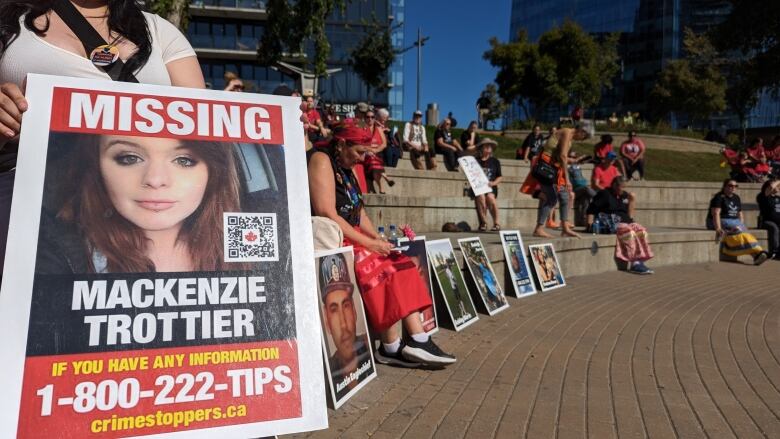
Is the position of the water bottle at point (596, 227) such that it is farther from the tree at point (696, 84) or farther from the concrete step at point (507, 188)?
the tree at point (696, 84)

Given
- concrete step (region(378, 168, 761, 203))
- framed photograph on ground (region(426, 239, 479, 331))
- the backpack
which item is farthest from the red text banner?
concrete step (region(378, 168, 761, 203))

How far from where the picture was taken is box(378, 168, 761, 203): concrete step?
1193 cm

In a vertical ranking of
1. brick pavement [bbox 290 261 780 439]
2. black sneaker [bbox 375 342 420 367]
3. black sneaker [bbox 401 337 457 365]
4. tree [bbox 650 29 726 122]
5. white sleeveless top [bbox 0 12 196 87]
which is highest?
tree [bbox 650 29 726 122]

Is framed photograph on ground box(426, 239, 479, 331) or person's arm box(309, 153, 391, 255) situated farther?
framed photograph on ground box(426, 239, 479, 331)

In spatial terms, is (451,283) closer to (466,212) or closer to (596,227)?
(466,212)

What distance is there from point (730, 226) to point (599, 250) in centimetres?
397

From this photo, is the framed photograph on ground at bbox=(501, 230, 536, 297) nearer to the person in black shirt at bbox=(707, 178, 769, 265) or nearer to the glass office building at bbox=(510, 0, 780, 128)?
the person in black shirt at bbox=(707, 178, 769, 265)

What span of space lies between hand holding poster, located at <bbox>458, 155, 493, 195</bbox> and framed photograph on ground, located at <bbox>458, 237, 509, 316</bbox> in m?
3.77

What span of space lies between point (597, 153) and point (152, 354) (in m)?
13.5

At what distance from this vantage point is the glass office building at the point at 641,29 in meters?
80.3

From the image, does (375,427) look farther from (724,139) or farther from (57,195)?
(724,139)

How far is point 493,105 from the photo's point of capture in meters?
43.4

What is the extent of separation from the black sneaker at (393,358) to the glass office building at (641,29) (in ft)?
253

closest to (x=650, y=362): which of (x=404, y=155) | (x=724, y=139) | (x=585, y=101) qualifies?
(x=404, y=155)
